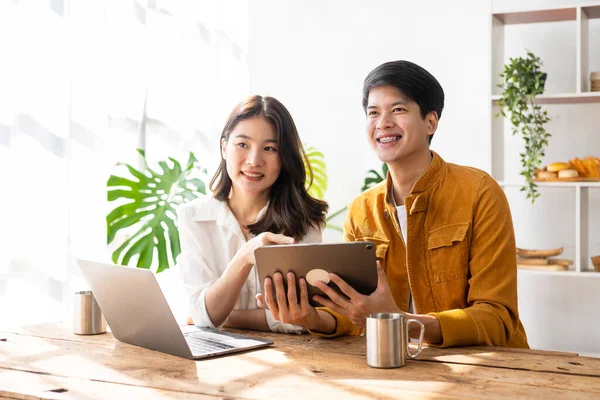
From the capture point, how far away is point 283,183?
2281mm

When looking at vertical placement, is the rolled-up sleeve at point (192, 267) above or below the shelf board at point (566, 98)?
below

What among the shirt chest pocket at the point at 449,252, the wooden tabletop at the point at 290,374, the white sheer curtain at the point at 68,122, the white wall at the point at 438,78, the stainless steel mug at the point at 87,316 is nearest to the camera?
the wooden tabletop at the point at 290,374

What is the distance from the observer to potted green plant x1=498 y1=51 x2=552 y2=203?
10.7 ft

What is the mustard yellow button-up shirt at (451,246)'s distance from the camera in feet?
6.32

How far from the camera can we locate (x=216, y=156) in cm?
427

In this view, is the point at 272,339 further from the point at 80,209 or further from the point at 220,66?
the point at 220,66

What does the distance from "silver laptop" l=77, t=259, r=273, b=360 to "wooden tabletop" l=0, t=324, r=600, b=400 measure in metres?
0.03

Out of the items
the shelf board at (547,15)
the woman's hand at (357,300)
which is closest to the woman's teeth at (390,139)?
the woman's hand at (357,300)

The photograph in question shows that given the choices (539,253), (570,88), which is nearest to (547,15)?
(570,88)

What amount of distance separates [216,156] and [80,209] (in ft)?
4.47

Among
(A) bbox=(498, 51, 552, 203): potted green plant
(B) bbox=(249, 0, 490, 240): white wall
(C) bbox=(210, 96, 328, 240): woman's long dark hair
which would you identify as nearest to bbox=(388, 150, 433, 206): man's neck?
(C) bbox=(210, 96, 328, 240): woman's long dark hair

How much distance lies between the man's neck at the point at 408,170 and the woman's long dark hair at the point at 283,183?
291 mm

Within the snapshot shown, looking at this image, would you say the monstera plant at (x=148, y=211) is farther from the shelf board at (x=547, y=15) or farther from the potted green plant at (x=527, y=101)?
the shelf board at (x=547, y=15)

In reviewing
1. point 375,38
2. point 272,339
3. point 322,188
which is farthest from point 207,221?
point 375,38
